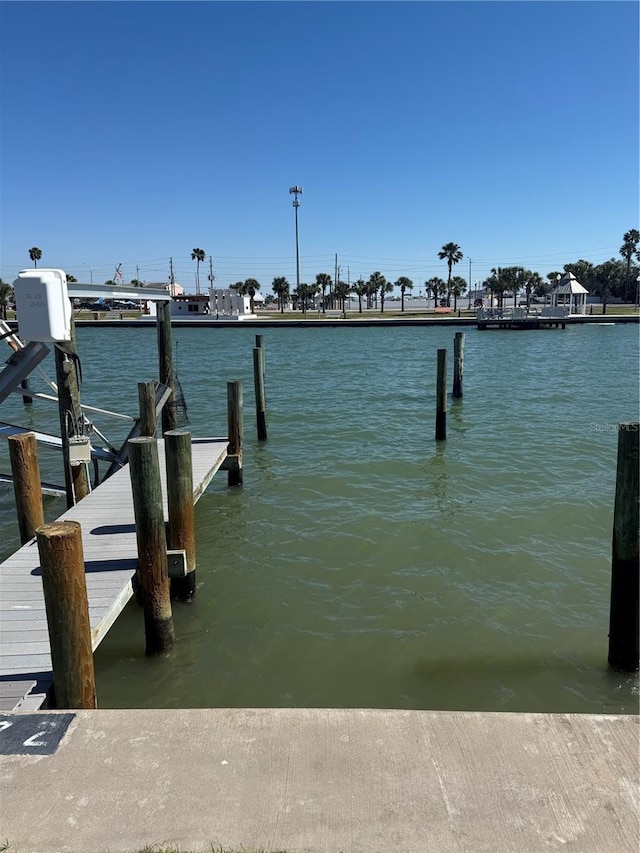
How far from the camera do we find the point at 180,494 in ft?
22.1

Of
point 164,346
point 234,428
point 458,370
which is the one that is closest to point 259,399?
point 234,428

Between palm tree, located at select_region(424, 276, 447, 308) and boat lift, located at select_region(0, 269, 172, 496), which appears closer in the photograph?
boat lift, located at select_region(0, 269, 172, 496)

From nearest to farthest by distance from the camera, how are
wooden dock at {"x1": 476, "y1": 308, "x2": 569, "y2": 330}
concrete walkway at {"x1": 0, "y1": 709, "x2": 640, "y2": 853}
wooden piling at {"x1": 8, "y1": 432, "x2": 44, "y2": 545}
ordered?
concrete walkway at {"x1": 0, "y1": 709, "x2": 640, "y2": 853}
wooden piling at {"x1": 8, "y1": 432, "x2": 44, "y2": 545}
wooden dock at {"x1": 476, "y1": 308, "x2": 569, "y2": 330}

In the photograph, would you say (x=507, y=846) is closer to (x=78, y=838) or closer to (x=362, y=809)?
(x=362, y=809)

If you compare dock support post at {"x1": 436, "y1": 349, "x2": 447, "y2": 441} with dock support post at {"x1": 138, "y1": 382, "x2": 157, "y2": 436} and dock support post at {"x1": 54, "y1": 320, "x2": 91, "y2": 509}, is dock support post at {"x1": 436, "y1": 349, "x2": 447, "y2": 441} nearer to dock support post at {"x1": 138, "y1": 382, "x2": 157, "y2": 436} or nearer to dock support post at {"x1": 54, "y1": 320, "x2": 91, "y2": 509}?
dock support post at {"x1": 138, "y1": 382, "x2": 157, "y2": 436}

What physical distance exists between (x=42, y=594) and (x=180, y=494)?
1.61 m

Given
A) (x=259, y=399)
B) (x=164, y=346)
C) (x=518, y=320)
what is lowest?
(x=259, y=399)

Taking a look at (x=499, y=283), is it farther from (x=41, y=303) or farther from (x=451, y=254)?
(x=41, y=303)

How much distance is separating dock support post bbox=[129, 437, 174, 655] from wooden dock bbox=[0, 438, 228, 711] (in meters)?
0.24

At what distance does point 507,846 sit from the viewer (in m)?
2.89

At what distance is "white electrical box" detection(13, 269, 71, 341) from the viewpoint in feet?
23.0

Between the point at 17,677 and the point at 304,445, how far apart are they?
11333 mm

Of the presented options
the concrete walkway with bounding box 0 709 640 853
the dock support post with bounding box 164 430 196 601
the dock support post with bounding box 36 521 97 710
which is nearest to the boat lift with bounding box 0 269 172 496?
the dock support post with bounding box 164 430 196 601

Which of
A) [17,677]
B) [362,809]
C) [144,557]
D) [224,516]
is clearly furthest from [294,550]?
[362,809]
